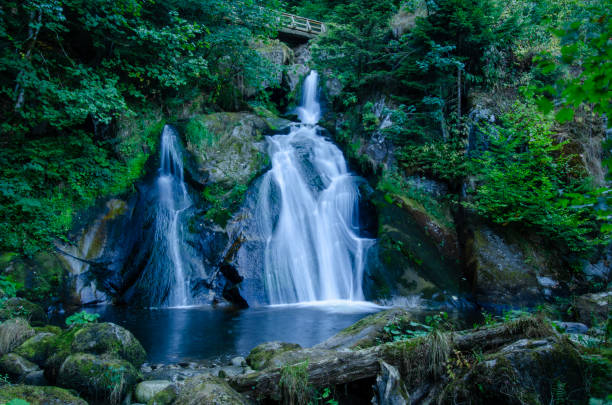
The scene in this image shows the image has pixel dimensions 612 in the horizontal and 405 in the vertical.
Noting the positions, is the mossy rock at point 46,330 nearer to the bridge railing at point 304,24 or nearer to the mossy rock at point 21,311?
the mossy rock at point 21,311

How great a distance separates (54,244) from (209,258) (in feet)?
12.3

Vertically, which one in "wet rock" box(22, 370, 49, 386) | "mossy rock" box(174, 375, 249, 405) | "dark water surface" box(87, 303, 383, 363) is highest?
Result: "mossy rock" box(174, 375, 249, 405)

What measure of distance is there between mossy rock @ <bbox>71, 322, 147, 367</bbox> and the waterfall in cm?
449

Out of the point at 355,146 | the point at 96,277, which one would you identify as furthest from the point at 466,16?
the point at 96,277

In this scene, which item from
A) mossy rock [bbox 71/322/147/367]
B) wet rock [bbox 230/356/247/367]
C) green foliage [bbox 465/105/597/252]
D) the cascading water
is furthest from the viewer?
the cascading water

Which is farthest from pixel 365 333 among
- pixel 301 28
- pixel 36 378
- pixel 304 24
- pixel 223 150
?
pixel 304 24

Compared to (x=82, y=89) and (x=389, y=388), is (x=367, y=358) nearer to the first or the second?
(x=389, y=388)

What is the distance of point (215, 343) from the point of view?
576 centimetres

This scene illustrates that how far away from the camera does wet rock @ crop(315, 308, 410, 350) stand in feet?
11.7

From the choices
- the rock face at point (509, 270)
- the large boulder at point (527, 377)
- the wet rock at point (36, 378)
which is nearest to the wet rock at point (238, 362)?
the wet rock at point (36, 378)

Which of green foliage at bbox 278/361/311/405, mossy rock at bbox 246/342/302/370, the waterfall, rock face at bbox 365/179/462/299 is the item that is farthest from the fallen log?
the waterfall

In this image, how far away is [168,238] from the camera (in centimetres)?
925

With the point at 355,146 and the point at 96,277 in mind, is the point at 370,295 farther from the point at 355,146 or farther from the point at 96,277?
the point at 96,277

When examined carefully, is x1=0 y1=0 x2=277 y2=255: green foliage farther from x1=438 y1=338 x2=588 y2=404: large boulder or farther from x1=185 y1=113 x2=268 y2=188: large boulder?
x1=438 y1=338 x2=588 y2=404: large boulder
